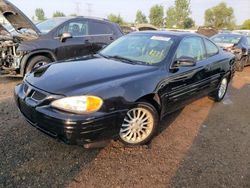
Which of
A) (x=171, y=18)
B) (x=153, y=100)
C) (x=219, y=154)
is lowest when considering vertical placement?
(x=219, y=154)

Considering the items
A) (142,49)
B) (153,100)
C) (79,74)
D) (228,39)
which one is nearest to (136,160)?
(153,100)

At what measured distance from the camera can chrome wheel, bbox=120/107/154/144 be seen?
359 centimetres

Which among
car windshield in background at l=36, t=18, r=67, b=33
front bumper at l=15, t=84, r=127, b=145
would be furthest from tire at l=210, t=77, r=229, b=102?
car windshield in background at l=36, t=18, r=67, b=33

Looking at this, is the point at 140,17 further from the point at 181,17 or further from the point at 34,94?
the point at 34,94

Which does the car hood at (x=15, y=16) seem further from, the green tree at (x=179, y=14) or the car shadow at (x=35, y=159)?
the green tree at (x=179, y=14)

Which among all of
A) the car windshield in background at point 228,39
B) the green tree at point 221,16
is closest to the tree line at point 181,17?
the green tree at point 221,16

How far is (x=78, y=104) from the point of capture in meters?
3.01

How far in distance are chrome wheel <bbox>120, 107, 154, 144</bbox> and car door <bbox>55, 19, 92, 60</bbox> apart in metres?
4.00

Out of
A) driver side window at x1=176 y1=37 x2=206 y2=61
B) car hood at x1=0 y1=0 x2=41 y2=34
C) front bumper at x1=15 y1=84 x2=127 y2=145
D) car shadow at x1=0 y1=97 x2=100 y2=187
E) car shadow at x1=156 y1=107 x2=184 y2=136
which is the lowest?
car shadow at x1=156 y1=107 x2=184 y2=136

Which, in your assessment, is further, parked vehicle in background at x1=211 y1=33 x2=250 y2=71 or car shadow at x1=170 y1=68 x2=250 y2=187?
parked vehicle in background at x1=211 y1=33 x2=250 y2=71

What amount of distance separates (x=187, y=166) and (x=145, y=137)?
0.72 meters

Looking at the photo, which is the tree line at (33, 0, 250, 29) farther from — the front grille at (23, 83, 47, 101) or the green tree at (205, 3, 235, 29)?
the front grille at (23, 83, 47, 101)

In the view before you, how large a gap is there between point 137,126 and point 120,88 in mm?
685

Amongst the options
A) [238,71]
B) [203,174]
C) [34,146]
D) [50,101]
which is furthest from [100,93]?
[238,71]
